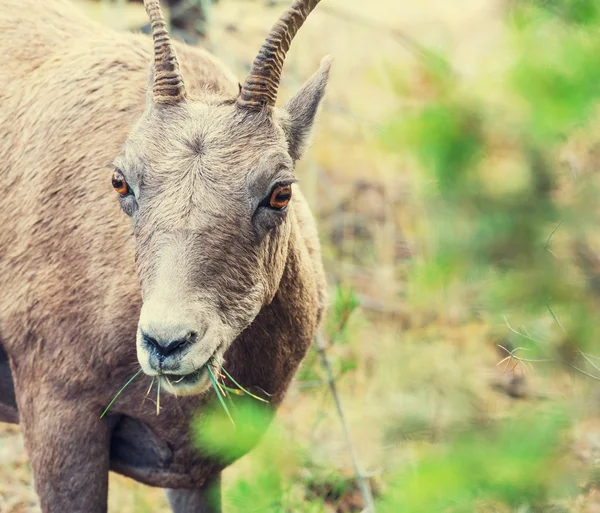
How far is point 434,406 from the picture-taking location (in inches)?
90.7

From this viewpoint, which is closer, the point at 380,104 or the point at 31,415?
the point at 31,415

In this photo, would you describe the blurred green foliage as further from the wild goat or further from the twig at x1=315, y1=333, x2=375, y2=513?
the twig at x1=315, y1=333, x2=375, y2=513

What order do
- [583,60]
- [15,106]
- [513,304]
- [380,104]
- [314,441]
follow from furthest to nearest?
1. [380,104]
2. [314,441]
3. [15,106]
4. [513,304]
5. [583,60]

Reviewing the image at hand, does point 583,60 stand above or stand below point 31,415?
above

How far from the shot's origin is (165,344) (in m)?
3.35

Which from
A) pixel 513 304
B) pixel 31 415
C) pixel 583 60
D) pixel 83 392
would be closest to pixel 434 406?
pixel 513 304

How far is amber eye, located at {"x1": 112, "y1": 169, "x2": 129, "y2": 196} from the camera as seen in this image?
3.99m

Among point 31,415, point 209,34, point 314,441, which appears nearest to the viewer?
point 31,415

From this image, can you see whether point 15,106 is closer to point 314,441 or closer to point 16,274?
point 16,274

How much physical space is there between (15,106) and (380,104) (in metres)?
9.61

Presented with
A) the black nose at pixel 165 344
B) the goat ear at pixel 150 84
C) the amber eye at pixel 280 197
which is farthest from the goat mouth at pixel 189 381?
the goat ear at pixel 150 84

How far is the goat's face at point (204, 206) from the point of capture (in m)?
3.52

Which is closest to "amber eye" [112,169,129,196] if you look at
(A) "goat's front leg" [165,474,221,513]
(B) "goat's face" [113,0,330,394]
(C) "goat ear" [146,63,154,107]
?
(B) "goat's face" [113,0,330,394]

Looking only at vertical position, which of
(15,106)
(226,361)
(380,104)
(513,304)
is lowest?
(380,104)
